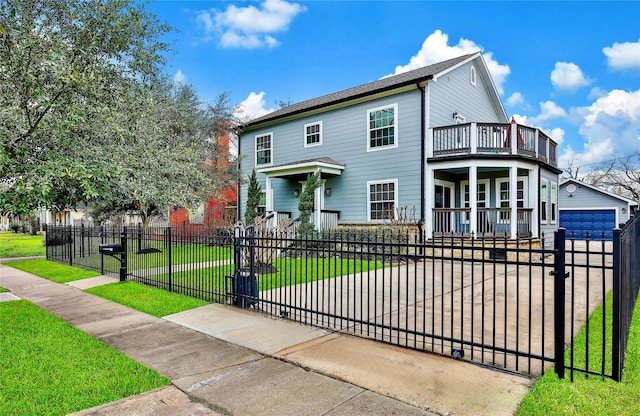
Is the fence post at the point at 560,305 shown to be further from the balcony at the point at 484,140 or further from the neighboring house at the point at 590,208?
the neighboring house at the point at 590,208

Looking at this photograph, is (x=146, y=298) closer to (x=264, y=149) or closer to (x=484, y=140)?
(x=484, y=140)

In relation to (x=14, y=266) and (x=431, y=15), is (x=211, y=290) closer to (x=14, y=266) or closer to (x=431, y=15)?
(x=14, y=266)

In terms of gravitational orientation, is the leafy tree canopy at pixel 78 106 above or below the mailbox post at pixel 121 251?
above

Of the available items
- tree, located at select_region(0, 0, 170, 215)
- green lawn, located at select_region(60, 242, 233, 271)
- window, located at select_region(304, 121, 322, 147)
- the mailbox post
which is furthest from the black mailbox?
window, located at select_region(304, 121, 322, 147)

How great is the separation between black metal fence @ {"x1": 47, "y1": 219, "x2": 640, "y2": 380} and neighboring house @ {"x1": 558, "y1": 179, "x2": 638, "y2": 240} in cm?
1454

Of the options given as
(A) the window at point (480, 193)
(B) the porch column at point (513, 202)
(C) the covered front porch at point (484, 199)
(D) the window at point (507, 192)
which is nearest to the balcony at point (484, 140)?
(C) the covered front porch at point (484, 199)

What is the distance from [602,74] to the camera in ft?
99.3

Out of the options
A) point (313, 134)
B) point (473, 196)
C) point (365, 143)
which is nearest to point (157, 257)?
point (365, 143)

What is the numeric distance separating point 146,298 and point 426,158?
409 inches

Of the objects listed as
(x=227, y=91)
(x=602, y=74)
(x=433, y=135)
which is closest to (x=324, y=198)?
(x=433, y=135)

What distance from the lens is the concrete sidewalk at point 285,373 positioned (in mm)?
3236

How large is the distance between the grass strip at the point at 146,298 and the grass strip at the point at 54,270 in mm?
2349

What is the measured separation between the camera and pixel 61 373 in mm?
4012

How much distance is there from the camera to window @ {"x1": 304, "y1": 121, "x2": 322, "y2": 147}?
57.7 ft
